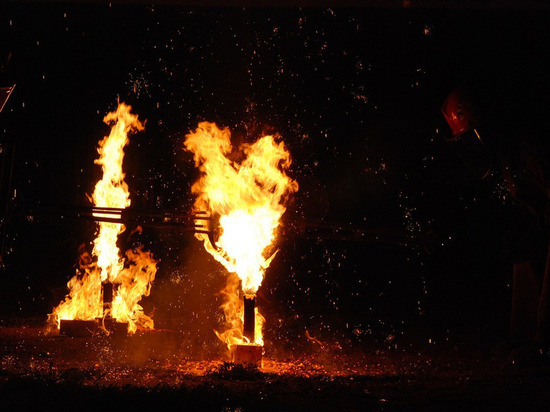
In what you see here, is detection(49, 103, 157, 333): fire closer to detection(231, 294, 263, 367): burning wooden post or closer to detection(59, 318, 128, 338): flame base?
detection(59, 318, 128, 338): flame base

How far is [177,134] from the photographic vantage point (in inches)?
534

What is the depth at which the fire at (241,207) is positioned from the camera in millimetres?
7746

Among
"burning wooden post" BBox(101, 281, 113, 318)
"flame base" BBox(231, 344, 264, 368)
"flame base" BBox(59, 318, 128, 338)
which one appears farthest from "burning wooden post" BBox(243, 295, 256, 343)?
"burning wooden post" BBox(101, 281, 113, 318)

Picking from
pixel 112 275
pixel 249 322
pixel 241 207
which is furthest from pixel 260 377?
pixel 112 275

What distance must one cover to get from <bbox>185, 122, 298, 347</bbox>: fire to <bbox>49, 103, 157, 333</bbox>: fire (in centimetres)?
140

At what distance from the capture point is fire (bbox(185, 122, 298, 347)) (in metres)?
7.75

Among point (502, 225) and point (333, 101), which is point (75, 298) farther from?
point (502, 225)

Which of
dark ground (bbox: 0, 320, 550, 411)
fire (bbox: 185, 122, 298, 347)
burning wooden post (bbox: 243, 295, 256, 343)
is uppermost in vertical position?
fire (bbox: 185, 122, 298, 347)

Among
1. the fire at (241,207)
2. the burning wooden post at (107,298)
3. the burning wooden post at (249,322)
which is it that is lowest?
the burning wooden post at (249,322)

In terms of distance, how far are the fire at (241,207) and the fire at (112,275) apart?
1.40 m

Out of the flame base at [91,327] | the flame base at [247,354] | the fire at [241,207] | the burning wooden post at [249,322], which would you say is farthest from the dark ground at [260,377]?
the fire at [241,207]

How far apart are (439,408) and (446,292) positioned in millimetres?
8630

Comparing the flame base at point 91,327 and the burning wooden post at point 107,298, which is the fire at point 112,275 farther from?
the flame base at point 91,327

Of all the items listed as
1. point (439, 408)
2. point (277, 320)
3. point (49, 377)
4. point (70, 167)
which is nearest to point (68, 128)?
point (70, 167)
